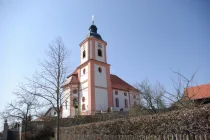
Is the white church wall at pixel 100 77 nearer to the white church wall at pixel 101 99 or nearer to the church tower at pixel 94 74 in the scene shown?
the church tower at pixel 94 74

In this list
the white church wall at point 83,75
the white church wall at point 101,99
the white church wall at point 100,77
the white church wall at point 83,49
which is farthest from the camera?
the white church wall at point 83,49

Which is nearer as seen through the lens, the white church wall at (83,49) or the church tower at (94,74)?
the church tower at (94,74)

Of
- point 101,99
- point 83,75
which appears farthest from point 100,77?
point 101,99

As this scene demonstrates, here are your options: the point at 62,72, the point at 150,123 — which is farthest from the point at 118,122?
the point at 62,72

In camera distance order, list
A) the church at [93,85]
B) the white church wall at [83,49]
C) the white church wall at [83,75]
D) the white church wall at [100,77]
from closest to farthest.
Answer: the church at [93,85], the white church wall at [100,77], the white church wall at [83,75], the white church wall at [83,49]

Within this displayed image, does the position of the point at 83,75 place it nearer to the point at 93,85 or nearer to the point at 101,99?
the point at 93,85

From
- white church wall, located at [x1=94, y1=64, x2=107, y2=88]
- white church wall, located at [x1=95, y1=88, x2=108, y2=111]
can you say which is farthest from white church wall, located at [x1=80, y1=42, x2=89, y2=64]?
white church wall, located at [x1=95, y1=88, x2=108, y2=111]

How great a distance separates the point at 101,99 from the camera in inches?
1234

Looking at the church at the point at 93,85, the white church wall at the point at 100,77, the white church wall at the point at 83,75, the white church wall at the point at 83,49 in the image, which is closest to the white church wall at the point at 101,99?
the church at the point at 93,85

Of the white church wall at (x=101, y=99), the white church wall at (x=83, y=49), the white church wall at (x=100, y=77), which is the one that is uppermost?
the white church wall at (x=83, y=49)

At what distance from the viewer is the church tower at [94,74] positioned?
30562 millimetres

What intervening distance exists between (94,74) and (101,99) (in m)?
4.75

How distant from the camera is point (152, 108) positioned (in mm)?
19938

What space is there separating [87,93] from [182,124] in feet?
85.6
